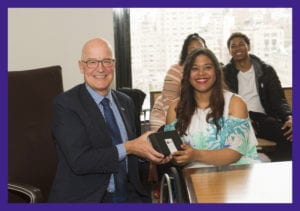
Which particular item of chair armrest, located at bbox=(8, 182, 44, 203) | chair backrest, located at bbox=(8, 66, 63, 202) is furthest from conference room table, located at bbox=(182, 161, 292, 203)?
chair backrest, located at bbox=(8, 66, 63, 202)

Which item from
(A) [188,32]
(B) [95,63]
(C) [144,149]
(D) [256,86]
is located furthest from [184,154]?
(A) [188,32]

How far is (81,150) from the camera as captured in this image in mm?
1445

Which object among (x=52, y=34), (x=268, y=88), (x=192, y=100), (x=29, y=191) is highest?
(x=52, y=34)

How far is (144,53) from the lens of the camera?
3338 millimetres

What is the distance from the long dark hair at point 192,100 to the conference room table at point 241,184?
38 cm

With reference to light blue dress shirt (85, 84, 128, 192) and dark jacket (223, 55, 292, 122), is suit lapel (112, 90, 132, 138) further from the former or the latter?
dark jacket (223, 55, 292, 122)

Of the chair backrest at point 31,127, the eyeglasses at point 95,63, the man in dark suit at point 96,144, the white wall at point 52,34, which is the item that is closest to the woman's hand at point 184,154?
the man in dark suit at point 96,144

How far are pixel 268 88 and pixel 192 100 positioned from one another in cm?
135

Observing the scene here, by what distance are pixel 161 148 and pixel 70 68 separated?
4.17 ft

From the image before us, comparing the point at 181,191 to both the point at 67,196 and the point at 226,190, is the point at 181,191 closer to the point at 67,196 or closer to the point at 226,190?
the point at 226,190

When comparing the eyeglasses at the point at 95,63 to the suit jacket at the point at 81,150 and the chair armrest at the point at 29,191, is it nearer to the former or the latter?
the suit jacket at the point at 81,150

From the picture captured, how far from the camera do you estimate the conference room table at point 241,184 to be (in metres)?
1.11

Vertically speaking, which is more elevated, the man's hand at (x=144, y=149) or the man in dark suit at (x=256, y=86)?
the man in dark suit at (x=256, y=86)

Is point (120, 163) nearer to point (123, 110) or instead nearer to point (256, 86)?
point (123, 110)
